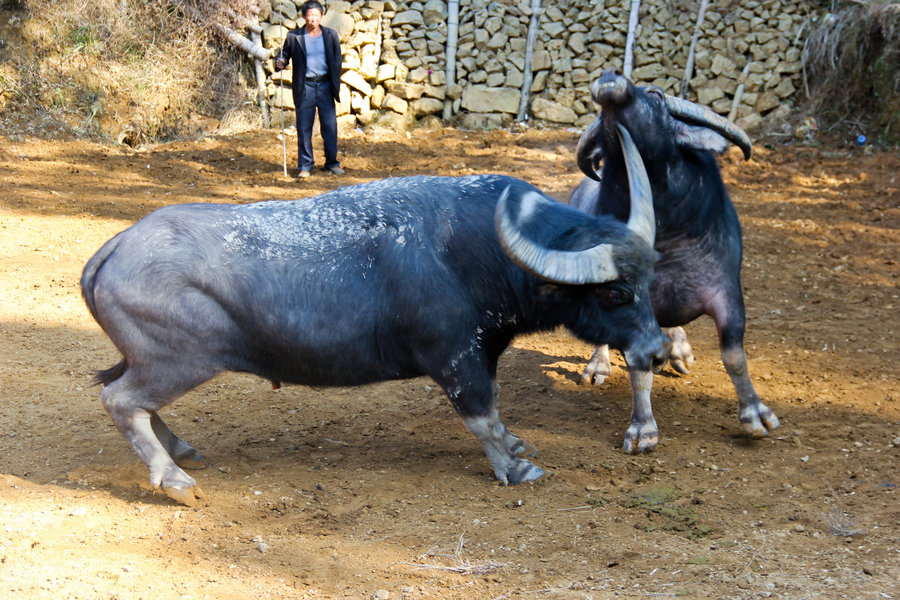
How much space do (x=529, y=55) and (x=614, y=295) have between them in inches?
411

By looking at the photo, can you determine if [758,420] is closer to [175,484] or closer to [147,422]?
[175,484]

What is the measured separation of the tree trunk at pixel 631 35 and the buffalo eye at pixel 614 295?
33.0ft

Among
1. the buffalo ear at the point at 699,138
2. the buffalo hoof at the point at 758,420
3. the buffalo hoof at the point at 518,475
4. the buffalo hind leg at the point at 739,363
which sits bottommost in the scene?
the buffalo hoof at the point at 518,475

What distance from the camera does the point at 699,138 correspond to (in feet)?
15.2

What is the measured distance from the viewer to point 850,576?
3291 mm

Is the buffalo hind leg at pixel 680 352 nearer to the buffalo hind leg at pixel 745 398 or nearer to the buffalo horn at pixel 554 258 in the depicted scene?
the buffalo hind leg at pixel 745 398

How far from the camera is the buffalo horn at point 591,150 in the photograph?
4.98m

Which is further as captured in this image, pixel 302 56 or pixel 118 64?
pixel 118 64

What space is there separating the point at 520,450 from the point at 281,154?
8692 mm

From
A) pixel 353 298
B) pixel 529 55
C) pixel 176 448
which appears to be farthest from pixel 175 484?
pixel 529 55

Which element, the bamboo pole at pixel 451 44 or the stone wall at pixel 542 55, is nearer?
the stone wall at pixel 542 55

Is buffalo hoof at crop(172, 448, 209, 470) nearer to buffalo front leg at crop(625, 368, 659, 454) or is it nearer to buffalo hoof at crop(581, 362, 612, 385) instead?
buffalo front leg at crop(625, 368, 659, 454)

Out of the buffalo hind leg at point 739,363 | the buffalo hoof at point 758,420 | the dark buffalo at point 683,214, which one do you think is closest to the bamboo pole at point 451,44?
the dark buffalo at point 683,214

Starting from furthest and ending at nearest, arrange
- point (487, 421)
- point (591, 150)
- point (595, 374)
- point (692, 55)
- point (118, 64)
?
point (692, 55), point (118, 64), point (595, 374), point (591, 150), point (487, 421)
